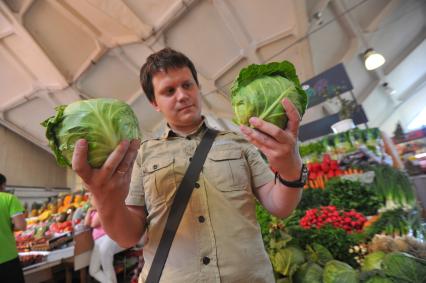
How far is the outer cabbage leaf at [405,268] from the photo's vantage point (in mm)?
1532

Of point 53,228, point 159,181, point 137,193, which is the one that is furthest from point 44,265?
point 159,181

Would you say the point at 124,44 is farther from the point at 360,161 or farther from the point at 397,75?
the point at 397,75

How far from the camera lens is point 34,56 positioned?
664 cm

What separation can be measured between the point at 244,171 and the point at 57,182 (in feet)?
42.7

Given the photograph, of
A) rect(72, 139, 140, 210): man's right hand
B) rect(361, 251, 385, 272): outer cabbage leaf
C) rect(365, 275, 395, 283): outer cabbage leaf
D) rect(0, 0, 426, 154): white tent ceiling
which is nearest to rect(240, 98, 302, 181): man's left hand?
rect(72, 139, 140, 210): man's right hand

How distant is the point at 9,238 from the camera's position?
334 cm

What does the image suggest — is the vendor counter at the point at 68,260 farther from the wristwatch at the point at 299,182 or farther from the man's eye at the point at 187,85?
the wristwatch at the point at 299,182

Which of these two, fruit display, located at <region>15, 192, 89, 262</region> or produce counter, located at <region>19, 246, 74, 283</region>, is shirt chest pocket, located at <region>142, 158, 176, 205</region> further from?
fruit display, located at <region>15, 192, 89, 262</region>

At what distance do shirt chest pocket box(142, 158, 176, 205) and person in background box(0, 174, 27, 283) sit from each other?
3285mm

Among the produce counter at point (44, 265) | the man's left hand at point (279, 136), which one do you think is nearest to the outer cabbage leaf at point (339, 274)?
the man's left hand at point (279, 136)

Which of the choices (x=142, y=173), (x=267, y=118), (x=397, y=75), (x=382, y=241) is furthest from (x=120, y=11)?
(x=397, y=75)

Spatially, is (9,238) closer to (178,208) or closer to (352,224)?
(178,208)

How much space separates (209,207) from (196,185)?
125 millimetres

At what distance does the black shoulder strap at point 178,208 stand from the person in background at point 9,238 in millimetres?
3315
